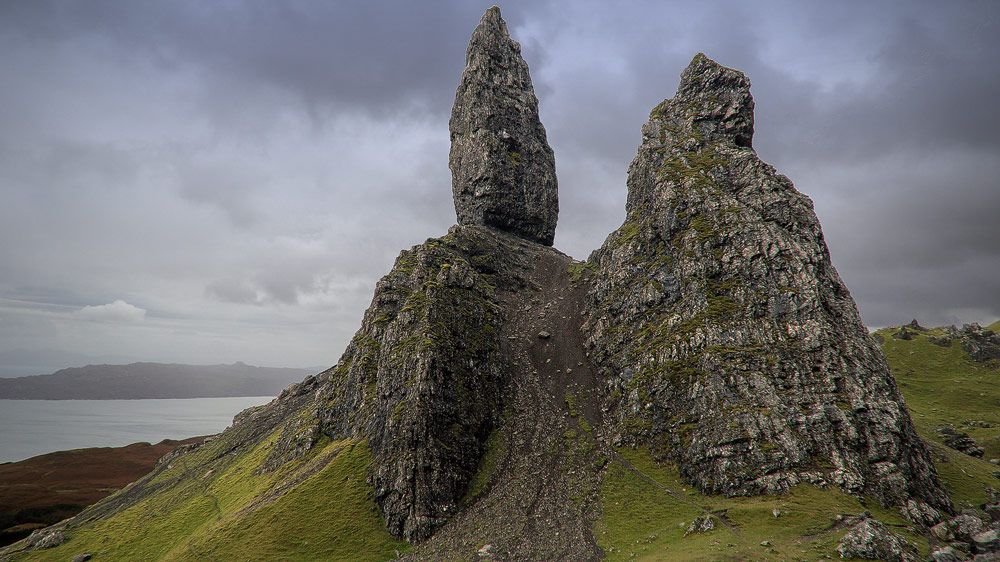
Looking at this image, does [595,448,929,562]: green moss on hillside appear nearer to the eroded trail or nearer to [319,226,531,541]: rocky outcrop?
the eroded trail

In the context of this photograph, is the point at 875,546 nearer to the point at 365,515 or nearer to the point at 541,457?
the point at 541,457

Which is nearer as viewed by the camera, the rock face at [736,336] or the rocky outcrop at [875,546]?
the rocky outcrop at [875,546]

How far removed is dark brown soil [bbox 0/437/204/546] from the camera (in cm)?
9444

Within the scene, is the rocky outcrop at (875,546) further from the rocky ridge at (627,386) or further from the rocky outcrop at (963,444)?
the rocky outcrop at (963,444)

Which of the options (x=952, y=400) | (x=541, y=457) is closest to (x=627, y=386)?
(x=541, y=457)

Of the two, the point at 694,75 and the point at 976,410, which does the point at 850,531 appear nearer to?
the point at 694,75

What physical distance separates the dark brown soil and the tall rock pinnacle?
122045 mm

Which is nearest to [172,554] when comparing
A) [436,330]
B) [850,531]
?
[436,330]

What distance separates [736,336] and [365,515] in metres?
59.3

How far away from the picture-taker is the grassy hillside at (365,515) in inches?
1689

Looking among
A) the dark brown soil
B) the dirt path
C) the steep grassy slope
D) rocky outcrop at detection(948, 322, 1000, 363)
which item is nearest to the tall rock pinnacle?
the dirt path

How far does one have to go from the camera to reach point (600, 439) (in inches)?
2680

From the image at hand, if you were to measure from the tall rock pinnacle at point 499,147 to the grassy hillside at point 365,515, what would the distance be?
86655mm

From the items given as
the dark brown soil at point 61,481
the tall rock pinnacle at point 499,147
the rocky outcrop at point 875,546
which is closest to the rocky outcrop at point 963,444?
the rocky outcrop at point 875,546
